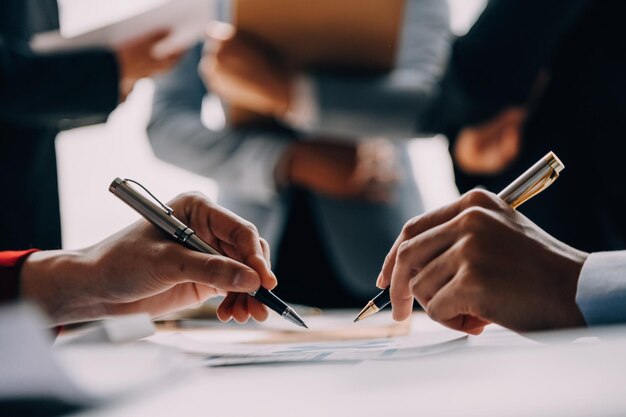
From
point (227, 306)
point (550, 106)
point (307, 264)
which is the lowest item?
point (307, 264)

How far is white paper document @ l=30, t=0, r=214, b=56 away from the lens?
537 mm

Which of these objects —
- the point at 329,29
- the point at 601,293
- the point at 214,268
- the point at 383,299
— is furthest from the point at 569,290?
the point at 329,29

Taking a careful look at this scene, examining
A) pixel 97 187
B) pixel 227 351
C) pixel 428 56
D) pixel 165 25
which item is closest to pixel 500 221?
pixel 227 351

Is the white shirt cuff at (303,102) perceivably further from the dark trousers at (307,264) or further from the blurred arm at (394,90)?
the dark trousers at (307,264)

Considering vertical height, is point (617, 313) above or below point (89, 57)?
below

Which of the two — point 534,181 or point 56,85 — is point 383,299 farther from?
point 56,85

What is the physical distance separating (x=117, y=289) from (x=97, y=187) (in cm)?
10

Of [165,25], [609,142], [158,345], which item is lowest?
[158,345]

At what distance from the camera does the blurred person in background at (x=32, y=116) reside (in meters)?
0.48

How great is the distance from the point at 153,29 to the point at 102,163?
0.76ft

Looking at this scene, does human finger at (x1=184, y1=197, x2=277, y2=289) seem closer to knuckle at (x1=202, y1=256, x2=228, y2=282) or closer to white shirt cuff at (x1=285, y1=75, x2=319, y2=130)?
knuckle at (x1=202, y1=256, x2=228, y2=282)

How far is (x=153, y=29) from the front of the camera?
679mm

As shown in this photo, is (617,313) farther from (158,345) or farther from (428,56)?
(428,56)

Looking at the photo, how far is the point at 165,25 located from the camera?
699mm
